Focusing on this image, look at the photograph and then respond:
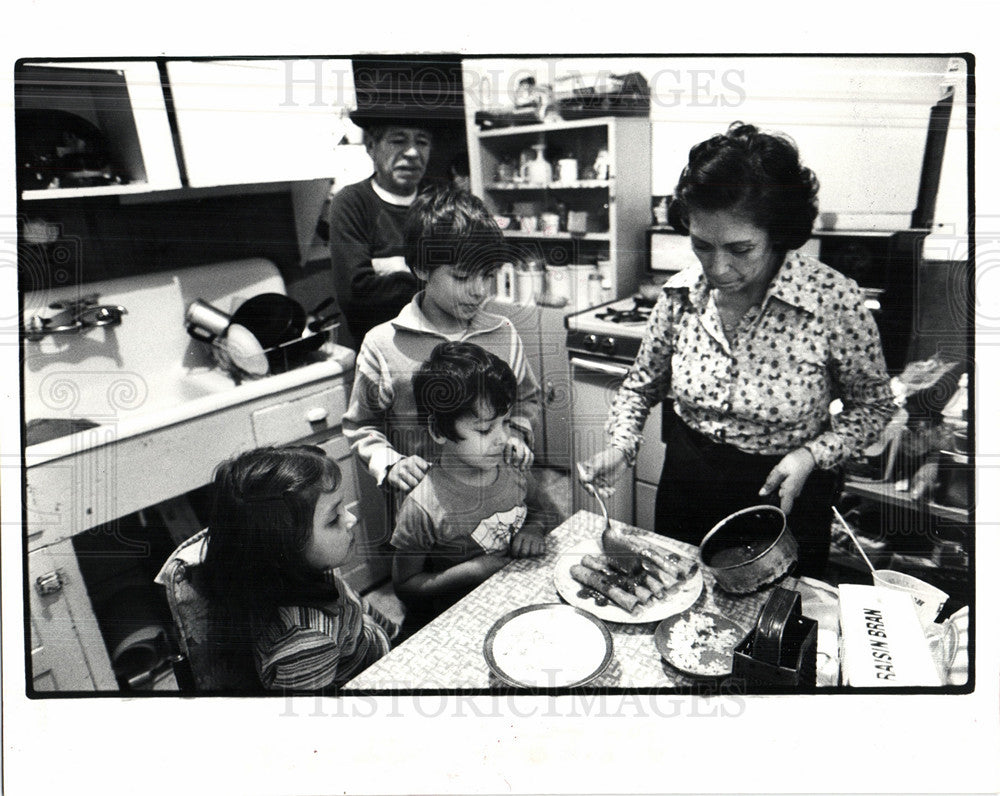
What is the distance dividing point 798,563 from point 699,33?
0.77 metres

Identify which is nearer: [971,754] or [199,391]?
[971,754]

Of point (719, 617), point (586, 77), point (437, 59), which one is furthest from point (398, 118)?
point (719, 617)

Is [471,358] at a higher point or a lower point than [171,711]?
higher

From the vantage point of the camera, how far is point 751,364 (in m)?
0.86

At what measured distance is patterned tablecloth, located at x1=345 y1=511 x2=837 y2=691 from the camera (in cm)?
81

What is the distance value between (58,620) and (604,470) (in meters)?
0.87

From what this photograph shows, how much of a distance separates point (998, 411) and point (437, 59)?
0.95m

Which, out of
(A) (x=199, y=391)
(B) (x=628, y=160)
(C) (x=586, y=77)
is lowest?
(A) (x=199, y=391)

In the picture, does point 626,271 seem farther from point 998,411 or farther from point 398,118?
point 998,411

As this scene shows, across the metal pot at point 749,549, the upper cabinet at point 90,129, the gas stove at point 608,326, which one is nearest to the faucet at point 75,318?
the upper cabinet at point 90,129

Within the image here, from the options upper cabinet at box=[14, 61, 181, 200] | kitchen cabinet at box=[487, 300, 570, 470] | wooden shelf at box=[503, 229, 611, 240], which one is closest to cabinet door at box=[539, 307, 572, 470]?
kitchen cabinet at box=[487, 300, 570, 470]

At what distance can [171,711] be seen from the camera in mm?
899

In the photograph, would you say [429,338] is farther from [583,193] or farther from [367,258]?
[583,193]

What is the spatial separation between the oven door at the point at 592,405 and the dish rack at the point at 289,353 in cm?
40
